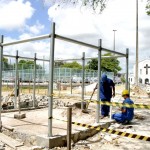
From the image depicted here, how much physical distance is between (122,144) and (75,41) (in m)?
2.82

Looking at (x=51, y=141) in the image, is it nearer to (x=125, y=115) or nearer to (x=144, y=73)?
→ (x=125, y=115)

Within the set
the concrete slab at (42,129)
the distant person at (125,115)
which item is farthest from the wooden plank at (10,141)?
the distant person at (125,115)

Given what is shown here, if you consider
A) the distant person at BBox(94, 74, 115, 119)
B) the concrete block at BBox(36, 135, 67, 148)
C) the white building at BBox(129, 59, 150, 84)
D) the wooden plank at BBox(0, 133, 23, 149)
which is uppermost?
the white building at BBox(129, 59, 150, 84)

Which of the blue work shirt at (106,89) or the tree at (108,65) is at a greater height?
the tree at (108,65)

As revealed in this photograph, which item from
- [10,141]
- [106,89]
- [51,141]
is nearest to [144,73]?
[106,89]

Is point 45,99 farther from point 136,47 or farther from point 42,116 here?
point 136,47

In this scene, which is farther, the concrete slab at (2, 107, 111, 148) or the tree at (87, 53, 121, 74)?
the tree at (87, 53, 121, 74)

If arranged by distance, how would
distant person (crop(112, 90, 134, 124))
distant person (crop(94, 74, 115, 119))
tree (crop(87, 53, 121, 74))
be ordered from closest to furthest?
distant person (crop(112, 90, 134, 124)), distant person (crop(94, 74, 115, 119)), tree (crop(87, 53, 121, 74))

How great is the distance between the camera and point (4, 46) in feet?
28.0

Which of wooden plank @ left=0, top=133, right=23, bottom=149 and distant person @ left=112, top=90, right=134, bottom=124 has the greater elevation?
distant person @ left=112, top=90, right=134, bottom=124

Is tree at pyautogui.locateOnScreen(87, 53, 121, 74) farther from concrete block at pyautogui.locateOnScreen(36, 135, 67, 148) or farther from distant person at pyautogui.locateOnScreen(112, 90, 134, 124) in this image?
concrete block at pyautogui.locateOnScreen(36, 135, 67, 148)

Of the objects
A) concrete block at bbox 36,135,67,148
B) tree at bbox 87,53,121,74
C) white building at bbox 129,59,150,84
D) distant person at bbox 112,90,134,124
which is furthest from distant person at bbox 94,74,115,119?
white building at bbox 129,59,150,84

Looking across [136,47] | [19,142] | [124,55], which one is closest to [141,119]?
[124,55]

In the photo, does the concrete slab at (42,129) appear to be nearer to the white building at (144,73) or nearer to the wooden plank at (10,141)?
the wooden plank at (10,141)
